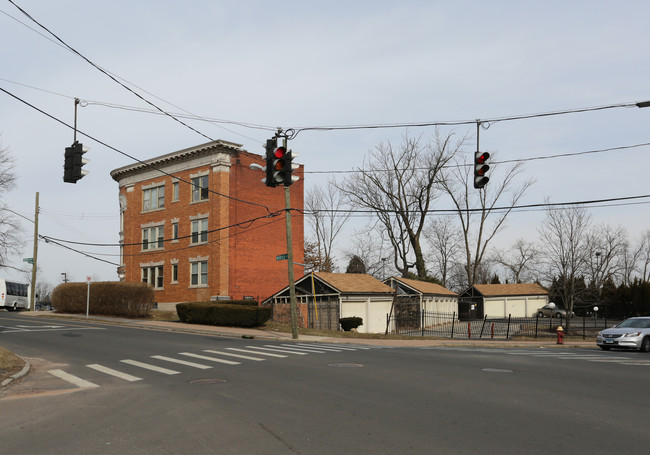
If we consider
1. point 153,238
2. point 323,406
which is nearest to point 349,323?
point 153,238

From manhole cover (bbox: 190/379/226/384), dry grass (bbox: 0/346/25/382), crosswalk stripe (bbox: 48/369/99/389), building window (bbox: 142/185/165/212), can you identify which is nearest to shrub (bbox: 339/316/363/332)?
dry grass (bbox: 0/346/25/382)

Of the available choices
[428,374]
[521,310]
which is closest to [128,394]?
[428,374]

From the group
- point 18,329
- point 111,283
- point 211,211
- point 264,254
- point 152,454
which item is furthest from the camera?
point 264,254

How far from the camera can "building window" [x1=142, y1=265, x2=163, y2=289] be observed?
48.5 meters

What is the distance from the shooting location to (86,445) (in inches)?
262

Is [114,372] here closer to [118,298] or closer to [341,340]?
[341,340]

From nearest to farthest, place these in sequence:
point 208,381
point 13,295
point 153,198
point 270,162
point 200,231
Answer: point 208,381 → point 270,162 → point 200,231 → point 153,198 → point 13,295

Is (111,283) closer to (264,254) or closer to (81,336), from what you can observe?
(264,254)

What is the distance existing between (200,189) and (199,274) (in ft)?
23.3

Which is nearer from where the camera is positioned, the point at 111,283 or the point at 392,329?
the point at 111,283

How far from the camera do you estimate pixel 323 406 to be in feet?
28.9

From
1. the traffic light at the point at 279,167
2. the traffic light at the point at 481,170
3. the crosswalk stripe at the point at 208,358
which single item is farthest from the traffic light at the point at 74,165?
the traffic light at the point at 481,170

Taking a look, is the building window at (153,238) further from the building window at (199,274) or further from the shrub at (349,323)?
the shrub at (349,323)

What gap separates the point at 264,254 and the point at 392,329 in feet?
A: 43.3
